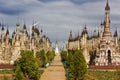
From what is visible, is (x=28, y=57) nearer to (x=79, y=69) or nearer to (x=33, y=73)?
(x=33, y=73)

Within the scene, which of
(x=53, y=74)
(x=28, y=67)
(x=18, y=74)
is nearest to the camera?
(x=18, y=74)

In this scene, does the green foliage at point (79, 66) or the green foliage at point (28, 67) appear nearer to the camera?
the green foliage at point (28, 67)

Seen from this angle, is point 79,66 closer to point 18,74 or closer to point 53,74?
point 18,74

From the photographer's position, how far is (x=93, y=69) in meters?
71.4

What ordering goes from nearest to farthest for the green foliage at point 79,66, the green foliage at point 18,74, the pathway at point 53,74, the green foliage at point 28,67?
the green foliage at point 18,74
the green foliage at point 28,67
the green foliage at point 79,66
the pathway at point 53,74

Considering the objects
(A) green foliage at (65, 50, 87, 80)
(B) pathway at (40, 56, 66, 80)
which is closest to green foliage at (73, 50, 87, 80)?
(A) green foliage at (65, 50, 87, 80)

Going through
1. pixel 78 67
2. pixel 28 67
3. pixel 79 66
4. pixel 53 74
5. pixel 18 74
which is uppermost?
pixel 28 67

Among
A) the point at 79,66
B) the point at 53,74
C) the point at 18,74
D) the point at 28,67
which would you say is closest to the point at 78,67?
the point at 79,66

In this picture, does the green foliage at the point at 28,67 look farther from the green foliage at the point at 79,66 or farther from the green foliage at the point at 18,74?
the green foliage at the point at 79,66

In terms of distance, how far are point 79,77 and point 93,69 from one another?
21.2m

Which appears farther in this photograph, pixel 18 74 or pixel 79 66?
pixel 79 66

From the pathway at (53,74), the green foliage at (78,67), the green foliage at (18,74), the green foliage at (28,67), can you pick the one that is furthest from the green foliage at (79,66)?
the green foliage at (18,74)

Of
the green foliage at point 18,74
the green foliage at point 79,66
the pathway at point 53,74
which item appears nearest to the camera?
the green foliage at point 18,74

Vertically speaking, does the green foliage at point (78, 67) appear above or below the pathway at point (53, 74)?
above
